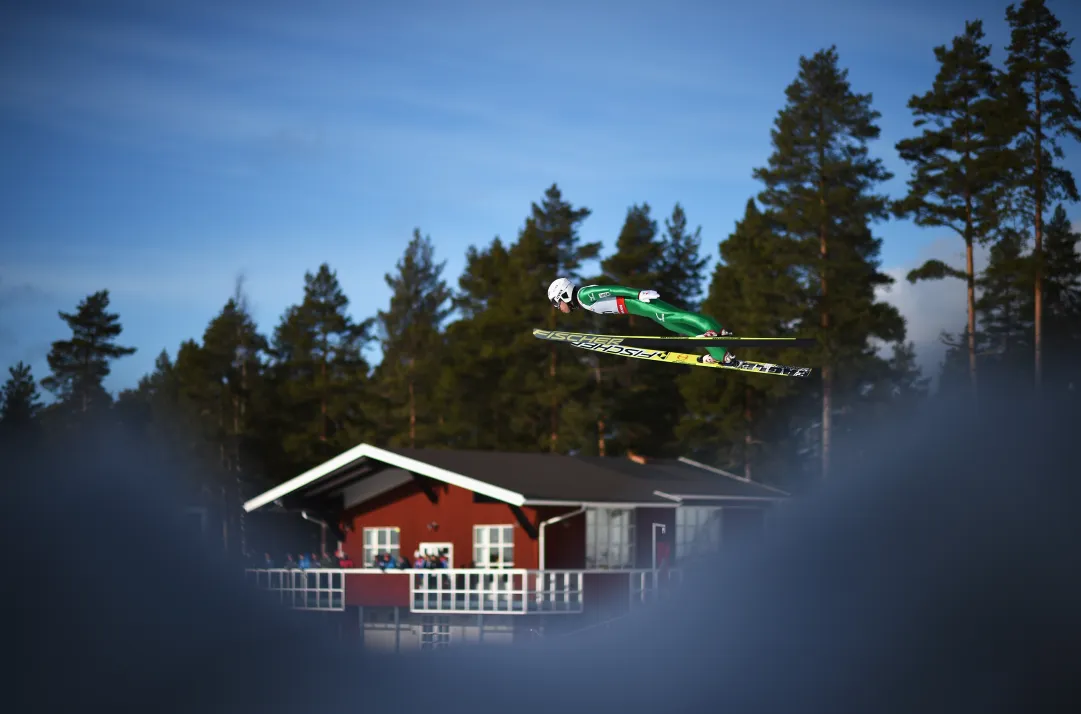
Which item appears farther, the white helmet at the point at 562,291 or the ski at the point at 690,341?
the white helmet at the point at 562,291

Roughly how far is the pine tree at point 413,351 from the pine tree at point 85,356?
16.5 metres

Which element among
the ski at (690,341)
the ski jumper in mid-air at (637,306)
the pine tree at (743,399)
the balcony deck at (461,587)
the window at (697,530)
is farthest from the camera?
the pine tree at (743,399)

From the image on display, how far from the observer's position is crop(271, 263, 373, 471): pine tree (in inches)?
2721

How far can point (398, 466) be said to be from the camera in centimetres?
3688

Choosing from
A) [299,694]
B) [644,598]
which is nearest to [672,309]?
[644,598]

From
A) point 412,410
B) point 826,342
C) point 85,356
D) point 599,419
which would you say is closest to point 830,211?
point 826,342

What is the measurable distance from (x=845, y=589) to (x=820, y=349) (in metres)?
10.0

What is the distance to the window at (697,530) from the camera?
4000 centimetres

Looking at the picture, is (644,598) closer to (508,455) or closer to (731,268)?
(508,455)

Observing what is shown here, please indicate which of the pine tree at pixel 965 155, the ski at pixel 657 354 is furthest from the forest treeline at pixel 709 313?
the ski at pixel 657 354

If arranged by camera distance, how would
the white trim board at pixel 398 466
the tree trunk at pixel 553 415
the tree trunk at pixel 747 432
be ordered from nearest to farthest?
the white trim board at pixel 398 466, the tree trunk at pixel 747 432, the tree trunk at pixel 553 415

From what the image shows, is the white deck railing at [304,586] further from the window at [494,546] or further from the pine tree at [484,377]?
the pine tree at [484,377]

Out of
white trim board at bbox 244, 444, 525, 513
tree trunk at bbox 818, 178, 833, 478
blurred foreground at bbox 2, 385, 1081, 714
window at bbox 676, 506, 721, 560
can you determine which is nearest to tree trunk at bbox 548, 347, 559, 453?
blurred foreground at bbox 2, 385, 1081, 714

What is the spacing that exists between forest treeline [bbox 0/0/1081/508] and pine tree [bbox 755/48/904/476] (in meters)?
0.09
